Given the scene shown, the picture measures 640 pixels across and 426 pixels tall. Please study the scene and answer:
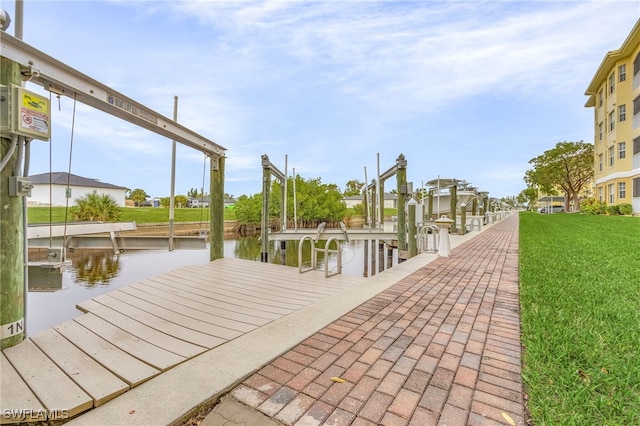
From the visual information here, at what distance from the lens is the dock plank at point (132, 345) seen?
203cm

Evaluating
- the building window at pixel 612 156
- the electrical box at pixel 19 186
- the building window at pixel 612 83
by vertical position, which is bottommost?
the electrical box at pixel 19 186

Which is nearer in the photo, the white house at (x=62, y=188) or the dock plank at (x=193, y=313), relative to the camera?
the dock plank at (x=193, y=313)

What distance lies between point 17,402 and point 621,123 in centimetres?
2729

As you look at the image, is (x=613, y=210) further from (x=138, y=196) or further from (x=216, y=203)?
(x=138, y=196)

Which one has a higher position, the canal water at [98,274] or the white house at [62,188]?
the white house at [62,188]

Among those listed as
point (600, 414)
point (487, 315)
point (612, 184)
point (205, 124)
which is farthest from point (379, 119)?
point (600, 414)

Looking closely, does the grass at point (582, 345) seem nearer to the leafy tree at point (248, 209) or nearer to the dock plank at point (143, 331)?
the dock plank at point (143, 331)

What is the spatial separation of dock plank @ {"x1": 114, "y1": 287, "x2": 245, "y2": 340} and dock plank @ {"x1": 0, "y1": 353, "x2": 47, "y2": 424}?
1.11 m

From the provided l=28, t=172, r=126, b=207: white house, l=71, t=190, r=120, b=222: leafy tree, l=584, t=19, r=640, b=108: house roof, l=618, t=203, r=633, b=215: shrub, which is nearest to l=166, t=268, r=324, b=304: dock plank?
l=71, t=190, r=120, b=222: leafy tree

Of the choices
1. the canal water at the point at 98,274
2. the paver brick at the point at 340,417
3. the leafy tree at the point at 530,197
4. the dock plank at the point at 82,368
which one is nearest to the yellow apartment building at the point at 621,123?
the canal water at the point at 98,274

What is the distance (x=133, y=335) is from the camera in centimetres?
248

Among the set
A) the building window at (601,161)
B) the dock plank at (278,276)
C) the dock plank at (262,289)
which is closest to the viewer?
the dock plank at (262,289)

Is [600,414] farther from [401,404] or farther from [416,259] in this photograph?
[416,259]

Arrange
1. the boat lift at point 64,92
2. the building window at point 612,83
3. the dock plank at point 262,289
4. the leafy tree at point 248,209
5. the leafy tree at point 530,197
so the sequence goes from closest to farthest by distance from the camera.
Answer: the boat lift at point 64,92 < the dock plank at point 262,289 < the building window at point 612,83 < the leafy tree at point 248,209 < the leafy tree at point 530,197
